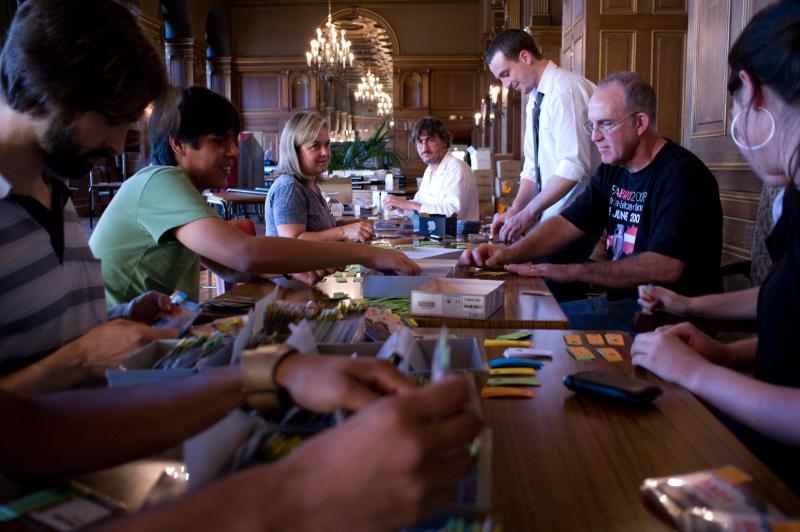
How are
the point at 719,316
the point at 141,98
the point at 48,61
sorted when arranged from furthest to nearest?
the point at 719,316 → the point at 141,98 → the point at 48,61

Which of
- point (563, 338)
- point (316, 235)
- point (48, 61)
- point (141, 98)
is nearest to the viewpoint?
point (48, 61)

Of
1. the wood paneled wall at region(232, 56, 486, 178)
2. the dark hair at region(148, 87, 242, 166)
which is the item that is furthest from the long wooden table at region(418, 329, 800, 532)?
the wood paneled wall at region(232, 56, 486, 178)

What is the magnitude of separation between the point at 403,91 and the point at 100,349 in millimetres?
15211

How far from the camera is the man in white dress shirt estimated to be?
3.58 metres

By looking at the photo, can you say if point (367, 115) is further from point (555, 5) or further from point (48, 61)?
point (48, 61)

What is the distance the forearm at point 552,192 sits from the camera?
11.4 feet

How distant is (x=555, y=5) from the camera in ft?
25.3

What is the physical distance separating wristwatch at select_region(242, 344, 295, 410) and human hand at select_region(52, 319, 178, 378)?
42 cm

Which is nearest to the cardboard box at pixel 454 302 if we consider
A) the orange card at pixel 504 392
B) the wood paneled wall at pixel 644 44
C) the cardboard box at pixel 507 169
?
the orange card at pixel 504 392

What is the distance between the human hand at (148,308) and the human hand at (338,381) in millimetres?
857

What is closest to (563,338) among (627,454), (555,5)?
(627,454)

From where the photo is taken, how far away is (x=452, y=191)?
5090mm

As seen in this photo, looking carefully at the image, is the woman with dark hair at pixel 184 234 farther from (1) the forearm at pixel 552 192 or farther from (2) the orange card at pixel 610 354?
(1) the forearm at pixel 552 192

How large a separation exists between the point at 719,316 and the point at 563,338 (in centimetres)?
65
